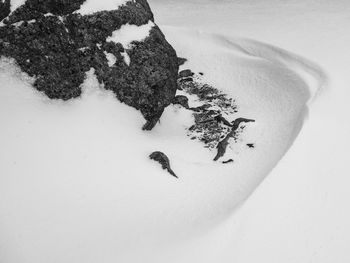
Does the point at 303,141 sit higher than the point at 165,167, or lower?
higher

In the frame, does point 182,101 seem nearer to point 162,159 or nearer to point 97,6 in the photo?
point 162,159

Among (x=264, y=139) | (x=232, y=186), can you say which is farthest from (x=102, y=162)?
(x=264, y=139)

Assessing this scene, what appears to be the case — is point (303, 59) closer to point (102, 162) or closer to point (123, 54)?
point (123, 54)

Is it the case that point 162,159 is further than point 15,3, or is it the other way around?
point 15,3

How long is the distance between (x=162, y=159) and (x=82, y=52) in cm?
545

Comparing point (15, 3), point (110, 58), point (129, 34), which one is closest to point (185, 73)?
point (129, 34)

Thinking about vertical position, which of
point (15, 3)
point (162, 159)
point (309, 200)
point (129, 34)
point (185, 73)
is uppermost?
point (15, 3)

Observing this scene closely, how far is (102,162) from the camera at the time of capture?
38.8ft

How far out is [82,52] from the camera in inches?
543

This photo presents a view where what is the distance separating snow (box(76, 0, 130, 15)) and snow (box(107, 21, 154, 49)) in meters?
0.94

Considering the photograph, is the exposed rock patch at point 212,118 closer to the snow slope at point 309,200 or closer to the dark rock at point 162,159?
the dark rock at point 162,159

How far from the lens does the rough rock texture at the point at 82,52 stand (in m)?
12.8

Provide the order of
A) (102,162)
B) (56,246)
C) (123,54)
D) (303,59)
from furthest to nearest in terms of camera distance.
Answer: (303,59)
(123,54)
(102,162)
(56,246)

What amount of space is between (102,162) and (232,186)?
467 centimetres
